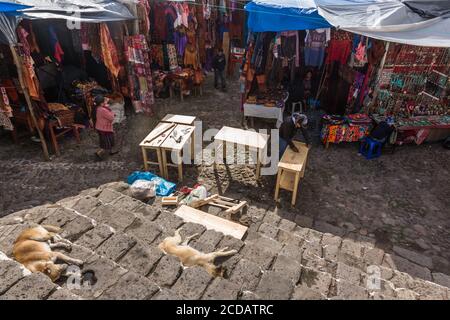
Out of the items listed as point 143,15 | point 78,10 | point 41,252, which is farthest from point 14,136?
point 41,252

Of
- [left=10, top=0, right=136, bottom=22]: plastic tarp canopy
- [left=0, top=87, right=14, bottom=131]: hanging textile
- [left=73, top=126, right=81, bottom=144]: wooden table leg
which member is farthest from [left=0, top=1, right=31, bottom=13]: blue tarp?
[left=73, top=126, right=81, bottom=144]: wooden table leg

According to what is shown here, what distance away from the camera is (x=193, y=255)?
3.09 metres

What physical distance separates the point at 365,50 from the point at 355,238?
5246mm

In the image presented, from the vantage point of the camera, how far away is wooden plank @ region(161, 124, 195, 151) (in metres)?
6.26

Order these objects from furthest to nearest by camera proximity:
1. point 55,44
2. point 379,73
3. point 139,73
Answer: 1. point 139,73
2. point 55,44
3. point 379,73

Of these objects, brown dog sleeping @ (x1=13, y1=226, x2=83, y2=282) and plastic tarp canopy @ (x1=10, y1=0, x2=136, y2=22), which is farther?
plastic tarp canopy @ (x1=10, y1=0, x2=136, y2=22)

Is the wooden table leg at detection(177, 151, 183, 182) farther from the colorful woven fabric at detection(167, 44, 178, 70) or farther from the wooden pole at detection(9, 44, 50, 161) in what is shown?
the colorful woven fabric at detection(167, 44, 178, 70)

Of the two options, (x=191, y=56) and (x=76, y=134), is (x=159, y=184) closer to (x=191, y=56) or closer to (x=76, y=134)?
(x=76, y=134)

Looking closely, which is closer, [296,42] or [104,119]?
[104,119]

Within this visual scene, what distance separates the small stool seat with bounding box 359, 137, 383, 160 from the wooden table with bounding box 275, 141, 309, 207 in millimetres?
2510

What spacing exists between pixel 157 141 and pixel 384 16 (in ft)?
18.9

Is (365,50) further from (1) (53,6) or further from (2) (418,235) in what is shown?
(1) (53,6)

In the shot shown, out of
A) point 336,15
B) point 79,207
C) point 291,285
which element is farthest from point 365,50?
point 79,207

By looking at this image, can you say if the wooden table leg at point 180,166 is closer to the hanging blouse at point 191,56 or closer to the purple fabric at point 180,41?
the hanging blouse at point 191,56
